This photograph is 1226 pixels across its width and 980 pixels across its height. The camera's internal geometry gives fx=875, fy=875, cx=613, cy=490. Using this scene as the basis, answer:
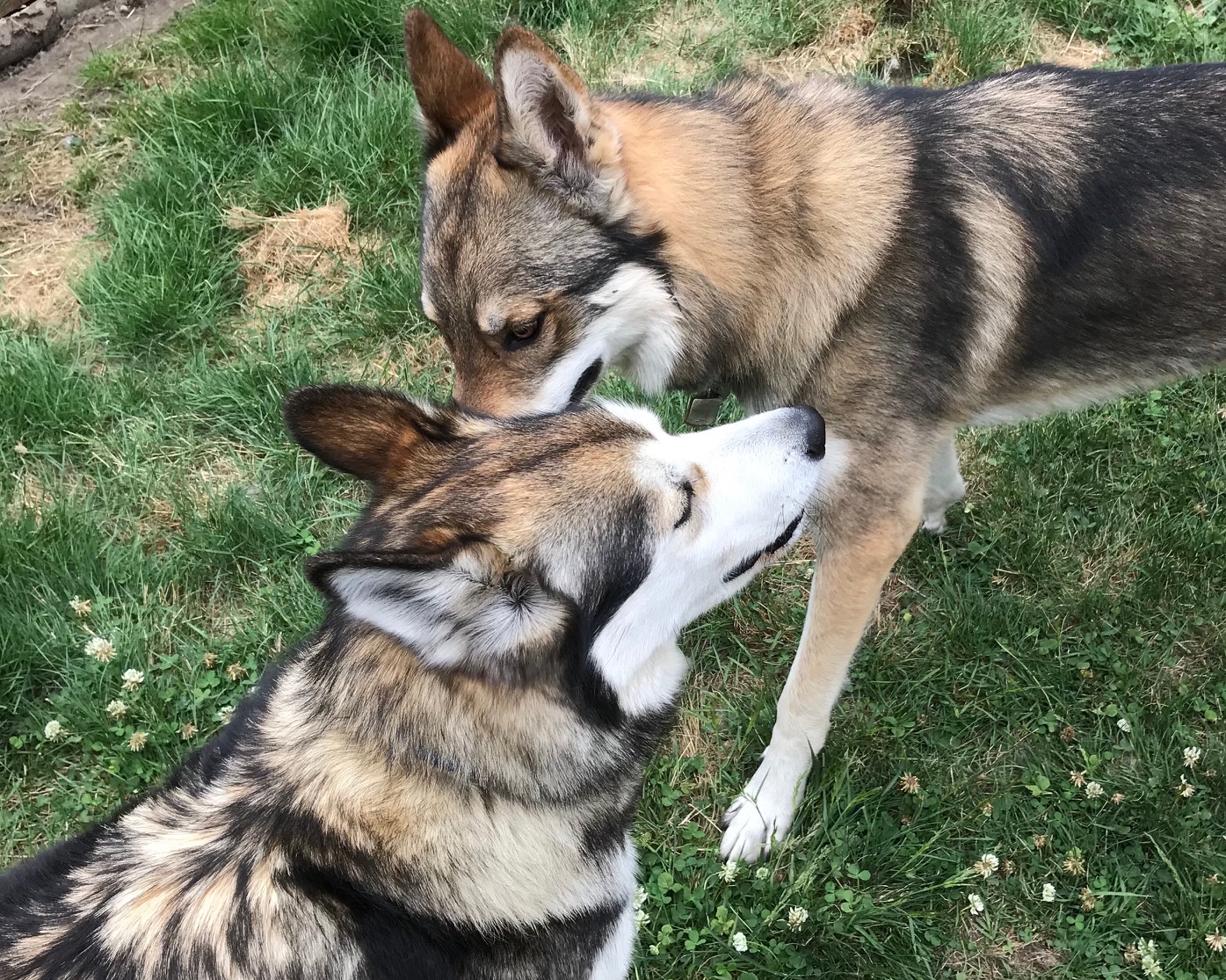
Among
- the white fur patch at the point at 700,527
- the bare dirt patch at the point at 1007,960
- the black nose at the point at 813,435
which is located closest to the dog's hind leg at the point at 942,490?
the black nose at the point at 813,435

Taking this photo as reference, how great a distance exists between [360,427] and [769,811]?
1.88 metres

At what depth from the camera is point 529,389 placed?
101 inches

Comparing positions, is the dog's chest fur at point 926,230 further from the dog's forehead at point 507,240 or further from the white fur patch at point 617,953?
the white fur patch at point 617,953

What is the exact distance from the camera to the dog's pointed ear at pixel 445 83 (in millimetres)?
2695

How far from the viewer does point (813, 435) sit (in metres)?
2.26

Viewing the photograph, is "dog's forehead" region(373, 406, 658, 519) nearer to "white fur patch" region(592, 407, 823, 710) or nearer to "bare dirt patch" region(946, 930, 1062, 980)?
"white fur patch" region(592, 407, 823, 710)

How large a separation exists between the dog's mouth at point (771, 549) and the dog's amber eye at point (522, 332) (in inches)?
35.4

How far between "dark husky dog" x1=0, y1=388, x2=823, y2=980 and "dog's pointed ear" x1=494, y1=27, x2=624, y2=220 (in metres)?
0.70

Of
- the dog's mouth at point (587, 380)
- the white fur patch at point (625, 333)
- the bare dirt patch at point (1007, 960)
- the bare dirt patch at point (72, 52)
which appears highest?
the bare dirt patch at point (72, 52)

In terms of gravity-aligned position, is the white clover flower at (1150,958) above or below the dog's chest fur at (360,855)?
below

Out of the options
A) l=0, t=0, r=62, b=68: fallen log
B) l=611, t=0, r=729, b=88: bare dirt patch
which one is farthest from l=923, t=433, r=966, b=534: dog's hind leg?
l=0, t=0, r=62, b=68: fallen log

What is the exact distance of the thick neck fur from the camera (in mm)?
2475

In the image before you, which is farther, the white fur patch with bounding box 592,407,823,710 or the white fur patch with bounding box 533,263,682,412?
the white fur patch with bounding box 533,263,682,412

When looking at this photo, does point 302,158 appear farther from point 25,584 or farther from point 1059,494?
point 1059,494
